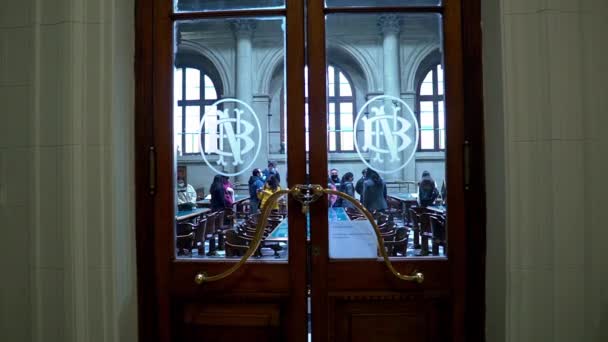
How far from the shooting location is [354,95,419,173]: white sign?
141 centimetres

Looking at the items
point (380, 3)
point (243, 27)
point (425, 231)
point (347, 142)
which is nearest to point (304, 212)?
point (347, 142)

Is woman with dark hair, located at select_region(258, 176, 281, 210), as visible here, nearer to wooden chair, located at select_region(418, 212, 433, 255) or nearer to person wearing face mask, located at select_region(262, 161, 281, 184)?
person wearing face mask, located at select_region(262, 161, 281, 184)

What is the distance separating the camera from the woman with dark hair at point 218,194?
1449 mm

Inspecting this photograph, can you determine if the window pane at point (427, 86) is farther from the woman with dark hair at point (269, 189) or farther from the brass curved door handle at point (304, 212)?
the woman with dark hair at point (269, 189)

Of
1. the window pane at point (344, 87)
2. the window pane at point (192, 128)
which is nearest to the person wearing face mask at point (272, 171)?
the window pane at point (192, 128)

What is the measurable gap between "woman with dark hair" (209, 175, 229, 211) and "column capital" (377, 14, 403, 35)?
1.03 m

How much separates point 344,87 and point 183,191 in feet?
2.93
